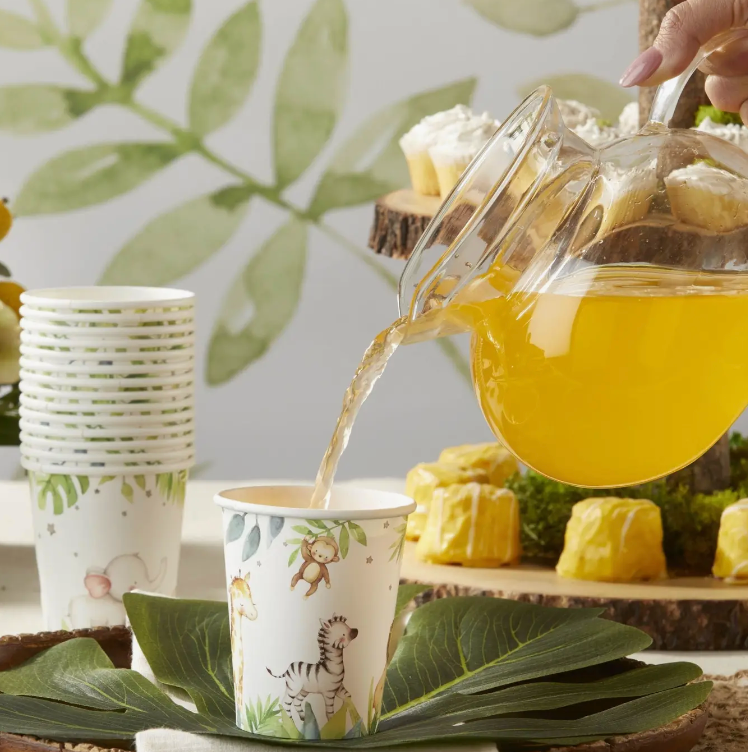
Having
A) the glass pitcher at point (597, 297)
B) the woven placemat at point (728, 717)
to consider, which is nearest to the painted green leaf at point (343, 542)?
the glass pitcher at point (597, 297)

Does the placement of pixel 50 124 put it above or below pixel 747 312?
above

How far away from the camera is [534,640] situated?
725 mm

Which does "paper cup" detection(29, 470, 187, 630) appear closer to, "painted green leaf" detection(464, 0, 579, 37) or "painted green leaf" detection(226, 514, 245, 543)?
"painted green leaf" detection(226, 514, 245, 543)

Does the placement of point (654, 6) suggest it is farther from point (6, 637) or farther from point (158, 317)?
point (6, 637)

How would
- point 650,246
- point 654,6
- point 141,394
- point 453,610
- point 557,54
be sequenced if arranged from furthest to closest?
point 557,54
point 654,6
point 141,394
point 453,610
point 650,246

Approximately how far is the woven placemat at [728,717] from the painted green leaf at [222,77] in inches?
88.5

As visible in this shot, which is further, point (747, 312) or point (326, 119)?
point (326, 119)

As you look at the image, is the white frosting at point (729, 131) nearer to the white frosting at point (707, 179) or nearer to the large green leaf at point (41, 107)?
the white frosting at point (707, 179)

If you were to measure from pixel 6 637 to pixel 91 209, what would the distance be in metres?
2.24

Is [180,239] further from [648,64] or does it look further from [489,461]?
[648,64]

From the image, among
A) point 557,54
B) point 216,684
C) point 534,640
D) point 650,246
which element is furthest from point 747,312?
point 557,54

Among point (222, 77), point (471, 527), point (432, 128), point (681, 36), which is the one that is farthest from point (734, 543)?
point (222, 77)

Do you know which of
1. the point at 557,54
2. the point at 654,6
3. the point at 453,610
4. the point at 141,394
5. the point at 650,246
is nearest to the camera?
the point at 650,246

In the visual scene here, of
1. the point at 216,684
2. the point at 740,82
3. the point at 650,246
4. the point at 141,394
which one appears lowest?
the point at 216,684
